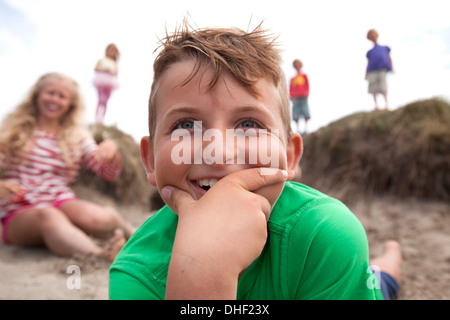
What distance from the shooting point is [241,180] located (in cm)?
93

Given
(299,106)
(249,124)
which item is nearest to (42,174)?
(299,106)

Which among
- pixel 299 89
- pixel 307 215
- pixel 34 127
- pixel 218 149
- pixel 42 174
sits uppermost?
pixel 299 89

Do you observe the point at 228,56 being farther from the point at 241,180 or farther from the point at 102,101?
the point at 102,101

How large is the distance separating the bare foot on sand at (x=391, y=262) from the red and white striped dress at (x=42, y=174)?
2414mm

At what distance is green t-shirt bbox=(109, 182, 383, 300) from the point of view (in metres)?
1.06

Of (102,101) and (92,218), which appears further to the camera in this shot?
(102,101)

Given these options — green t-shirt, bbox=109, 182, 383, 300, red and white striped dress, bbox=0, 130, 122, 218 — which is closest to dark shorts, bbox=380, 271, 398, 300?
green t-shirt, bbox=109, 182, 383, 300

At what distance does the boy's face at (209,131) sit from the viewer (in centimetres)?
99

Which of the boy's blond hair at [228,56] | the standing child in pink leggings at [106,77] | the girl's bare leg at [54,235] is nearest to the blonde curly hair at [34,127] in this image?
the girl's bare leg at [54,235]

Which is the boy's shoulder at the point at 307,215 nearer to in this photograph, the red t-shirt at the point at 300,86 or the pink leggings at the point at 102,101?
the red t-shirt at the point at 300,86

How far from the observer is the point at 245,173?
0.95m

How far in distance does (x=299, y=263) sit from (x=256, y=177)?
1.08ft

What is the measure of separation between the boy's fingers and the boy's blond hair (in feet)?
0.78

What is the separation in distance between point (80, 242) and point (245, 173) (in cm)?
225
